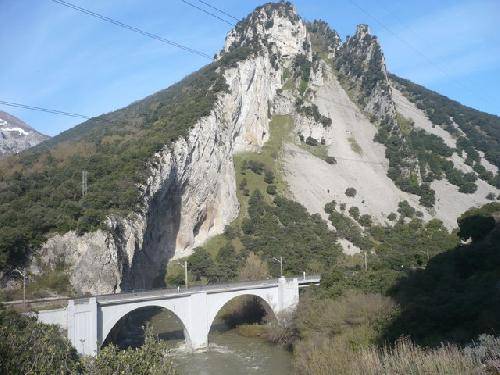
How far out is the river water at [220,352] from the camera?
2594 cm

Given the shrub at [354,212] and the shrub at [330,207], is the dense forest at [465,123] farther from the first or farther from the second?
the shrub at [330,207]

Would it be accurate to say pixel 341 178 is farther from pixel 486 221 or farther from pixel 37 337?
pixel 37 337

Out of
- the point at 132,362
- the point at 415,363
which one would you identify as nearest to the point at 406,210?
the point at 415,363

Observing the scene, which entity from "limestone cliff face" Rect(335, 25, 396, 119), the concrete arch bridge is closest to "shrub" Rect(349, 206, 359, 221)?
the concrete arch bridge

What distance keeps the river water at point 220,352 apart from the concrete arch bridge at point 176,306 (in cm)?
177

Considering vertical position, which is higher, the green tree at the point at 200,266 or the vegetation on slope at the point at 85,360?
the green tree at the point at 200,266

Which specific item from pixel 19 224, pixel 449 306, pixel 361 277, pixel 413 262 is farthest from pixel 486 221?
pixel 19 224

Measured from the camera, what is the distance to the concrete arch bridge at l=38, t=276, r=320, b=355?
23516mm

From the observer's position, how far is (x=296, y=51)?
9656 cm

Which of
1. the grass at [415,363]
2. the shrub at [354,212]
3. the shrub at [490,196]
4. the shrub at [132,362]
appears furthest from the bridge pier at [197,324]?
the shrub at [490,196]

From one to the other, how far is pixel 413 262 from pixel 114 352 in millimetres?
43712

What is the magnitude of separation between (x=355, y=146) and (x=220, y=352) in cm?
6404

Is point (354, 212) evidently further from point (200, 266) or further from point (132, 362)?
point (132, 362)

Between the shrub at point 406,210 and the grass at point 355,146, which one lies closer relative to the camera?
the shrub at point 406,210
